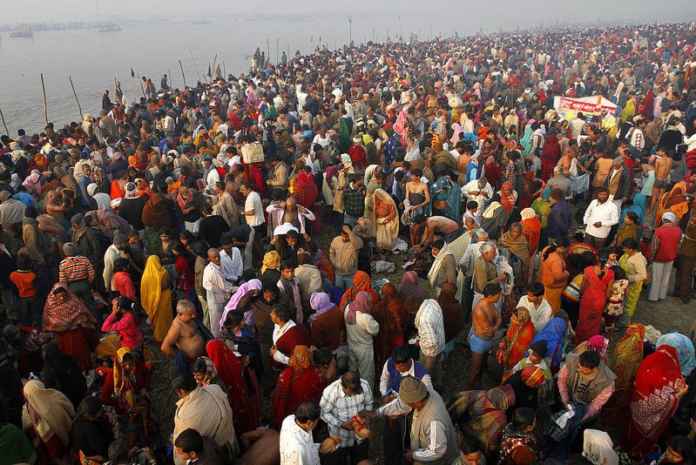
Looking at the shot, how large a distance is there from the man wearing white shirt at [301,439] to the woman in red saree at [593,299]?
317 cm

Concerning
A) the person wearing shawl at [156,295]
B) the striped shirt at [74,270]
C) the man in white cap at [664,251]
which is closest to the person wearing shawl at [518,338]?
the man in white cap at [664,251]

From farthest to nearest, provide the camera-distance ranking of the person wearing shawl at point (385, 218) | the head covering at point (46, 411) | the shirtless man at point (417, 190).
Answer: the shirtless man at point (417, 190)
the person wearing shawl at point (385, 218)
the head covering at point (46, 411)

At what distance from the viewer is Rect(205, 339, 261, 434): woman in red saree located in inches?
160

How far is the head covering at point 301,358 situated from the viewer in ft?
12.6

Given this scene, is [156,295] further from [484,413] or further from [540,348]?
[540,348]

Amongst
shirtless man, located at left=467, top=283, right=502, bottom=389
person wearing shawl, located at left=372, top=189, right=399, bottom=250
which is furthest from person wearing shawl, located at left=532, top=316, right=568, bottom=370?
person wearing shawl, located at left=372, top=189, right=399, bottom=250

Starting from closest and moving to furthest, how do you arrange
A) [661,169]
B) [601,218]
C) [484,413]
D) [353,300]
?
1. [484,413]
2. [353,300]
3. [601,218]
4. [661,169]

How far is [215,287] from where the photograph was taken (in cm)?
A: 527

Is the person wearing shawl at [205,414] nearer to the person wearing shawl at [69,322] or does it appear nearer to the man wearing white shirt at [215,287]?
the man wearing white shirt at [215,287]

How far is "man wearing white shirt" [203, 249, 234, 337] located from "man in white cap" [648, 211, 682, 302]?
487cm

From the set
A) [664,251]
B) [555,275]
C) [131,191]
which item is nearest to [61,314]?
[131,191]

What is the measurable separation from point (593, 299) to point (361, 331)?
2369 mm

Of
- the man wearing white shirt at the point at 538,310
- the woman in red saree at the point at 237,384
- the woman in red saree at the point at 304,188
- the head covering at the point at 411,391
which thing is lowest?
the woman in red saree at the point at 237,384

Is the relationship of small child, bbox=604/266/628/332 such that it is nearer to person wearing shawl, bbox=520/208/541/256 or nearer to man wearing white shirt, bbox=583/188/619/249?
person wearing shawl, bbox=520/208/541/256
